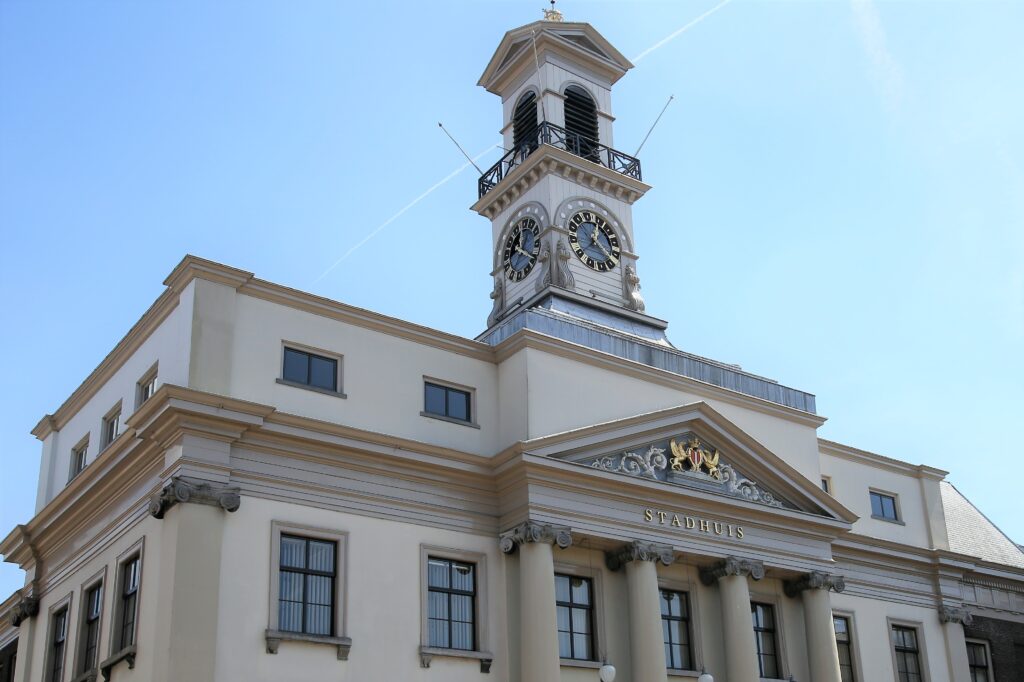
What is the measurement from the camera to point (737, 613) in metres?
31.9

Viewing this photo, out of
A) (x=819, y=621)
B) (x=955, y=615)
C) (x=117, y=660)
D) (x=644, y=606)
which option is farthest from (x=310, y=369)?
(x=955, y=615)

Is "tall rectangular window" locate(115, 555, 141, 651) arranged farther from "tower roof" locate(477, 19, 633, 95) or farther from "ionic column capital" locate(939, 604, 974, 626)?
"ionic column capital" locate(939, 604, 974, 626)

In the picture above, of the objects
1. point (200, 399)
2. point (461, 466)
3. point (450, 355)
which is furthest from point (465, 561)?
point (200, 399)

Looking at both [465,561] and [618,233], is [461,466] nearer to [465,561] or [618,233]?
[465,561]

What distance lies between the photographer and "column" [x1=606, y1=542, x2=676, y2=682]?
97.1ft

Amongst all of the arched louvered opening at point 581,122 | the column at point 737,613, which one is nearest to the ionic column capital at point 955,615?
the column at point 737,613

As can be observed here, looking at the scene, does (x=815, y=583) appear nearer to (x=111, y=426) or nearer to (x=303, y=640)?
(x=303, y=640)

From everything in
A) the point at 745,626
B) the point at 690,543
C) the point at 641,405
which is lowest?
the point at 745,626

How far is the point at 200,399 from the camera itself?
83.7ft

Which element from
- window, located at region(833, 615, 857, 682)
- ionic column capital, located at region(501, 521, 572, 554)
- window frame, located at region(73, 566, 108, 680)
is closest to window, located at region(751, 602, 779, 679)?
window, located at region(833, 615, 857, 682)

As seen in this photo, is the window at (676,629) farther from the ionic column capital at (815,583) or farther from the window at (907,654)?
the window at (907,654)

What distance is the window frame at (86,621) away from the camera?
27.3m

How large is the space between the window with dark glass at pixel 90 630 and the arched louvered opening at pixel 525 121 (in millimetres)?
21270

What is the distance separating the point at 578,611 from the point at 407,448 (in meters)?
5.98
